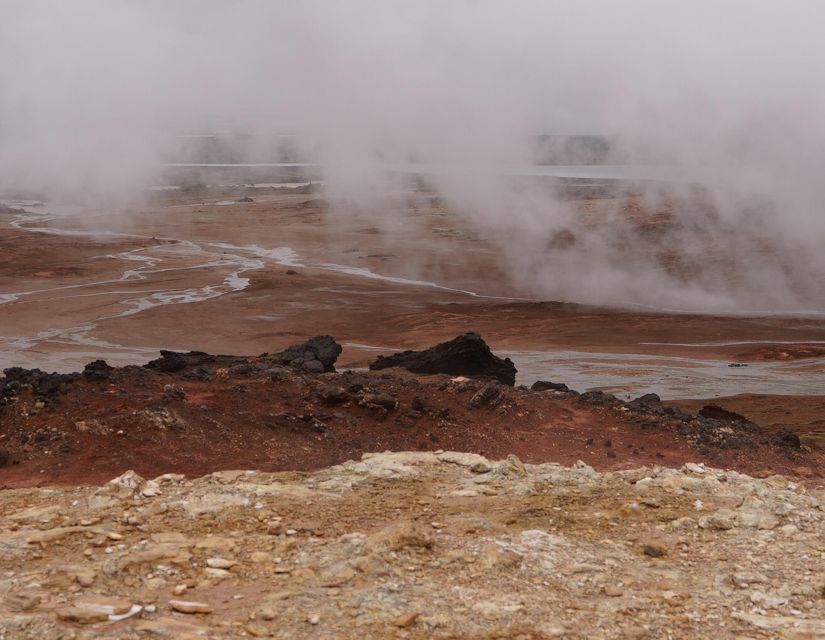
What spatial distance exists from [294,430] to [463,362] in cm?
919

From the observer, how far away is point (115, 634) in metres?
6.02

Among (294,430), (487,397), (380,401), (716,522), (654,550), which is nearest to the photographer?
(654,550)

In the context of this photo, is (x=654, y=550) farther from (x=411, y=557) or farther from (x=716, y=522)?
(x=411, y=557)

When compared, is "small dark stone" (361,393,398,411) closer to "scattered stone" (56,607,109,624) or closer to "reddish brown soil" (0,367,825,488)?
"reddish brown soil" (0,367,825,488)

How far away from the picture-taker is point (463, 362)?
66.1ft

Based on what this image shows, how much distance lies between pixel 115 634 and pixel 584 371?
2498 centimetres

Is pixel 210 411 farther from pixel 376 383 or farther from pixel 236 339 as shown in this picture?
pixel 236 339

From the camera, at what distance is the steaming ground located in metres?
31.5

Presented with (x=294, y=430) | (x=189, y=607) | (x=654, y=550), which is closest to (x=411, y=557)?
(x=189, y=607)

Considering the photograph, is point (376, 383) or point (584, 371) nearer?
point (376, 383)

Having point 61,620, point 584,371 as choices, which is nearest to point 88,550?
point 61,620

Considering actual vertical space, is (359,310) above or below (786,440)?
below

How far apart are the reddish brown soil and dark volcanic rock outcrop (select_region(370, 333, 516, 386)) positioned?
5.64m

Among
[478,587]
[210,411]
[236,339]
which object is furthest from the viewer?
[236,339]
